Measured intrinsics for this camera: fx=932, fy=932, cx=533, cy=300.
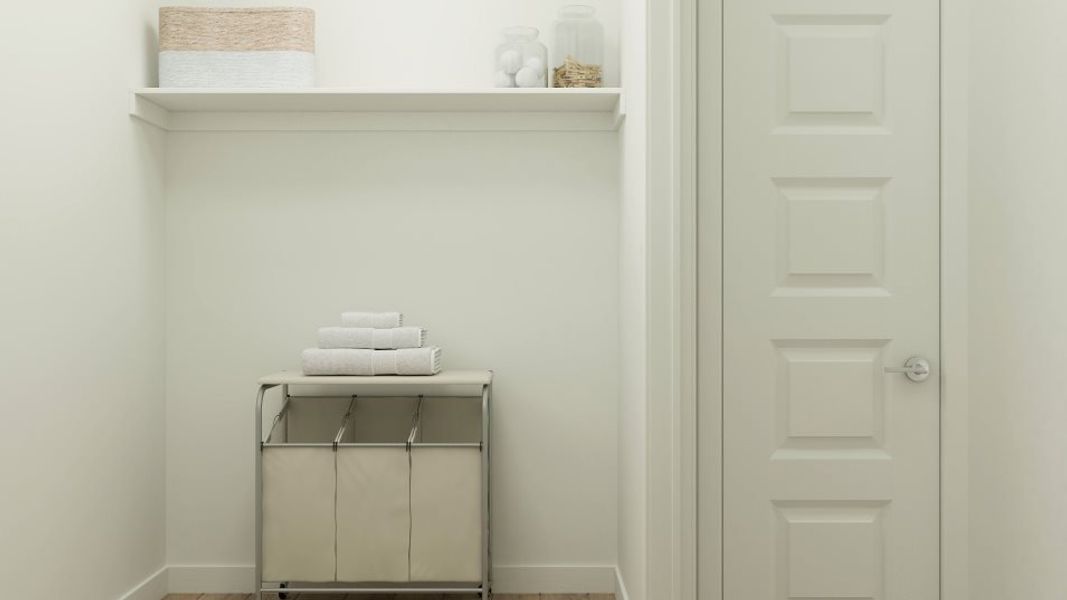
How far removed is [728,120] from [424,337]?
3.87 ft

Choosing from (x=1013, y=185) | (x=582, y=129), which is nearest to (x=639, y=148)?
(x=582, y=129)

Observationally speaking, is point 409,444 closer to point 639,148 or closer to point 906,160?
point 639,148

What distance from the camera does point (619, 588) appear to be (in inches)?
118

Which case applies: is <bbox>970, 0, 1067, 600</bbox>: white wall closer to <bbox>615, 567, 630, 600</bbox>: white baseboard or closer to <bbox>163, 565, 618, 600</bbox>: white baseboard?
<bbox>615, 567, 630, 600</bbox>: white baseboard

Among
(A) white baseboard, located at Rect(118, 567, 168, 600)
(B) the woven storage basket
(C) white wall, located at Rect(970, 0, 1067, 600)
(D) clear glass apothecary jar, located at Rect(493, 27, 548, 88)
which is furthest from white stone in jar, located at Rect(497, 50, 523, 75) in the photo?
(A) white baseboard, located at Rect(118, 567, 168, 600)

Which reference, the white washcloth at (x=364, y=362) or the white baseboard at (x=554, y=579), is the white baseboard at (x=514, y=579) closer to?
the white baseboard at (x=554, y=579)

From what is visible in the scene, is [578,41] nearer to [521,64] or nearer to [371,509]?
[521,64]

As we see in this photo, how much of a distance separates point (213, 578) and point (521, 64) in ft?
6.48

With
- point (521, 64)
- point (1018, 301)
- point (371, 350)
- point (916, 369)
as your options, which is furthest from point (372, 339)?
point (1018, 301)

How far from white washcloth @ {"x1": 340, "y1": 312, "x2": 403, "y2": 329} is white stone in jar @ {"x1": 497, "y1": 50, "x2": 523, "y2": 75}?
85 centimetres

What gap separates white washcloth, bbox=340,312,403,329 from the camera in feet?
9.46

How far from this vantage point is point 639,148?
8.07 ft

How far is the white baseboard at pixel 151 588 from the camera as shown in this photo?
2.86 m

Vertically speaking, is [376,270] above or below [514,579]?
above
